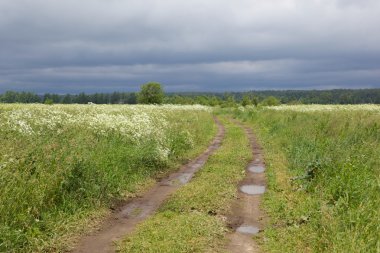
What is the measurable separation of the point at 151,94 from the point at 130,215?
320 feet

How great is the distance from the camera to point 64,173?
30.1 ft

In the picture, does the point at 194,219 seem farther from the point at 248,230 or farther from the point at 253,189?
the point at 253,189

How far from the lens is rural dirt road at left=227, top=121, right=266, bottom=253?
7.51 metres

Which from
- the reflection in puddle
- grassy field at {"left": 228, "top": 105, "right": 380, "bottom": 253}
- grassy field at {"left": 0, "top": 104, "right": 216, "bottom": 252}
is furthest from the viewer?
the reflection in puddle

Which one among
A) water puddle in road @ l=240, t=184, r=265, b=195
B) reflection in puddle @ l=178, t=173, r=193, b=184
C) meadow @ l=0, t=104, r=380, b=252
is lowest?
water puddle in road @ l=240, t=184, r=265, b=195

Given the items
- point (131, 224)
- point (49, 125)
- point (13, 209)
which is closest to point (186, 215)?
point (131, 224)

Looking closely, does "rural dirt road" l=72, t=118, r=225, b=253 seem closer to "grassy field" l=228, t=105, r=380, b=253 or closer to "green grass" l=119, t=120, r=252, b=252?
"green grass" l=119, t=120, r=252, b=252

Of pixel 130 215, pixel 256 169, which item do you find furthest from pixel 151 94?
pixel 130 215

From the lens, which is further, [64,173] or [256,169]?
[256,169]

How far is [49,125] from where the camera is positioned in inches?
490

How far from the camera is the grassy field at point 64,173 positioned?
291 inches

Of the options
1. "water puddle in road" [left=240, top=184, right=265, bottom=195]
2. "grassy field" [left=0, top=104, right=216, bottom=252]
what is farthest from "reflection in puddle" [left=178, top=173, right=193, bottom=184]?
"water puddle in road" [left=240, top=184, right=265, bottom=195]

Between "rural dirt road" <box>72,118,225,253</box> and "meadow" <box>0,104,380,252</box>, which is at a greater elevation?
"meadow" <box>0,104,380,252</box>

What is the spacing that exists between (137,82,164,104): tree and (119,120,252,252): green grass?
9286 centimetres
